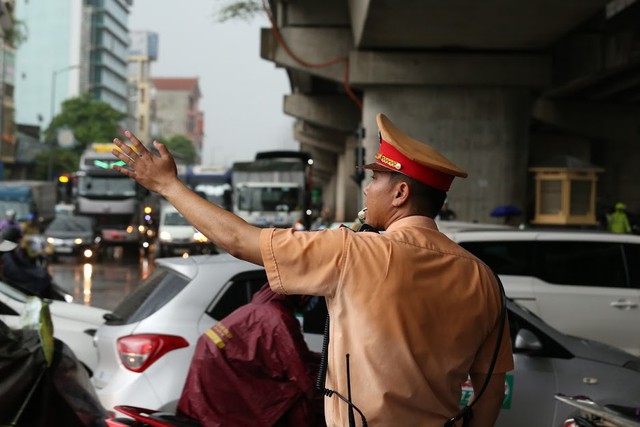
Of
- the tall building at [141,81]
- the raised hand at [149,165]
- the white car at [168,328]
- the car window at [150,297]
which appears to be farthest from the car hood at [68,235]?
the tall building at [141,81]

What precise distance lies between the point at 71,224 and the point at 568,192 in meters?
19.3

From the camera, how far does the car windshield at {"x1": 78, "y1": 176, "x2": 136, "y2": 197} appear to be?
134ft

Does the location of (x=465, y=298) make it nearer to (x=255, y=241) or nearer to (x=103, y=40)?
(x=255, y=241)

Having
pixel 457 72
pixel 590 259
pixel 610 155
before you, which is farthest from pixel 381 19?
pixel 610 155

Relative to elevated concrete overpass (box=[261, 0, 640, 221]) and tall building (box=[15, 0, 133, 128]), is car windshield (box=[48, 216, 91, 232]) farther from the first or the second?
tall building (box=[15, 0, 133, 128])

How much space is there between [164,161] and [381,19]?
18492 mm

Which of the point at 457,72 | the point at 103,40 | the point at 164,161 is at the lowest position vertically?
the point at 164,161

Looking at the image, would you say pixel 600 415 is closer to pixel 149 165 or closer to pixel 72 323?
pixel 149 165

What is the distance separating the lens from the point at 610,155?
1857 inches

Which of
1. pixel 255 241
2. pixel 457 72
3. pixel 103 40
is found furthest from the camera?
pixel 103 40

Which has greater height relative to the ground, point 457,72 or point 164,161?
point 457,72

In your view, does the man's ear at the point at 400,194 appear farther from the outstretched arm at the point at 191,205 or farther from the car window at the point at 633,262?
the car window at the point at 633,262

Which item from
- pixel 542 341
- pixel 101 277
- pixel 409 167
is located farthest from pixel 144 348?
pixel 101 277

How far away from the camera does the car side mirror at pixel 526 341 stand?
21.9 feet
